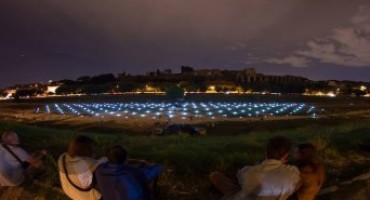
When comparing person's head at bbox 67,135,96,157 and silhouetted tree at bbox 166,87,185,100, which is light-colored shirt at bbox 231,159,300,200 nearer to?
person's head at bbox 67,135,96,157

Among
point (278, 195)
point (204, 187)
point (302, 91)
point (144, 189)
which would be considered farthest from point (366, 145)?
point (302, 91)

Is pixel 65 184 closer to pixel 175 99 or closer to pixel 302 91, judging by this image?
pixel 175 99

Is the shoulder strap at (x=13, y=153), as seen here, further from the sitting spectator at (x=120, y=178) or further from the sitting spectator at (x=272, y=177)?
the sitting spectator at (x=272, y=177)

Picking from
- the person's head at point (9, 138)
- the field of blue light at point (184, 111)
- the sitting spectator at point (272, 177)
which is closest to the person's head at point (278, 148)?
the sitting spectator at point (272, 177)

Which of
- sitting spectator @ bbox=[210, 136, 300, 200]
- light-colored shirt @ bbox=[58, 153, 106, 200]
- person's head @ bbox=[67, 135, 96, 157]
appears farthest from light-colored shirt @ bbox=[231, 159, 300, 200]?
person's head @ bbox=[67, 135, 96, 157]

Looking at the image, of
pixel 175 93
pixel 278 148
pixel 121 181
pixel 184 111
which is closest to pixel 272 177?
pixel 278 148

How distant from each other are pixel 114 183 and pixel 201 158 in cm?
380

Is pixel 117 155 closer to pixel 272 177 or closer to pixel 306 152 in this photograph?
pixel 272 177

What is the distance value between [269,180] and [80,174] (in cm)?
263

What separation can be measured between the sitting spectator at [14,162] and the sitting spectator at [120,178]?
2.66 meters

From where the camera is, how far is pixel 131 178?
18.1 feet

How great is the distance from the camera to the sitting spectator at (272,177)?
16.6 ft

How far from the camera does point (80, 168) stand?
6.03 meters

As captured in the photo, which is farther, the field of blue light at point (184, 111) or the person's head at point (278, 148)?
the field of blue light at point (184, 111)
